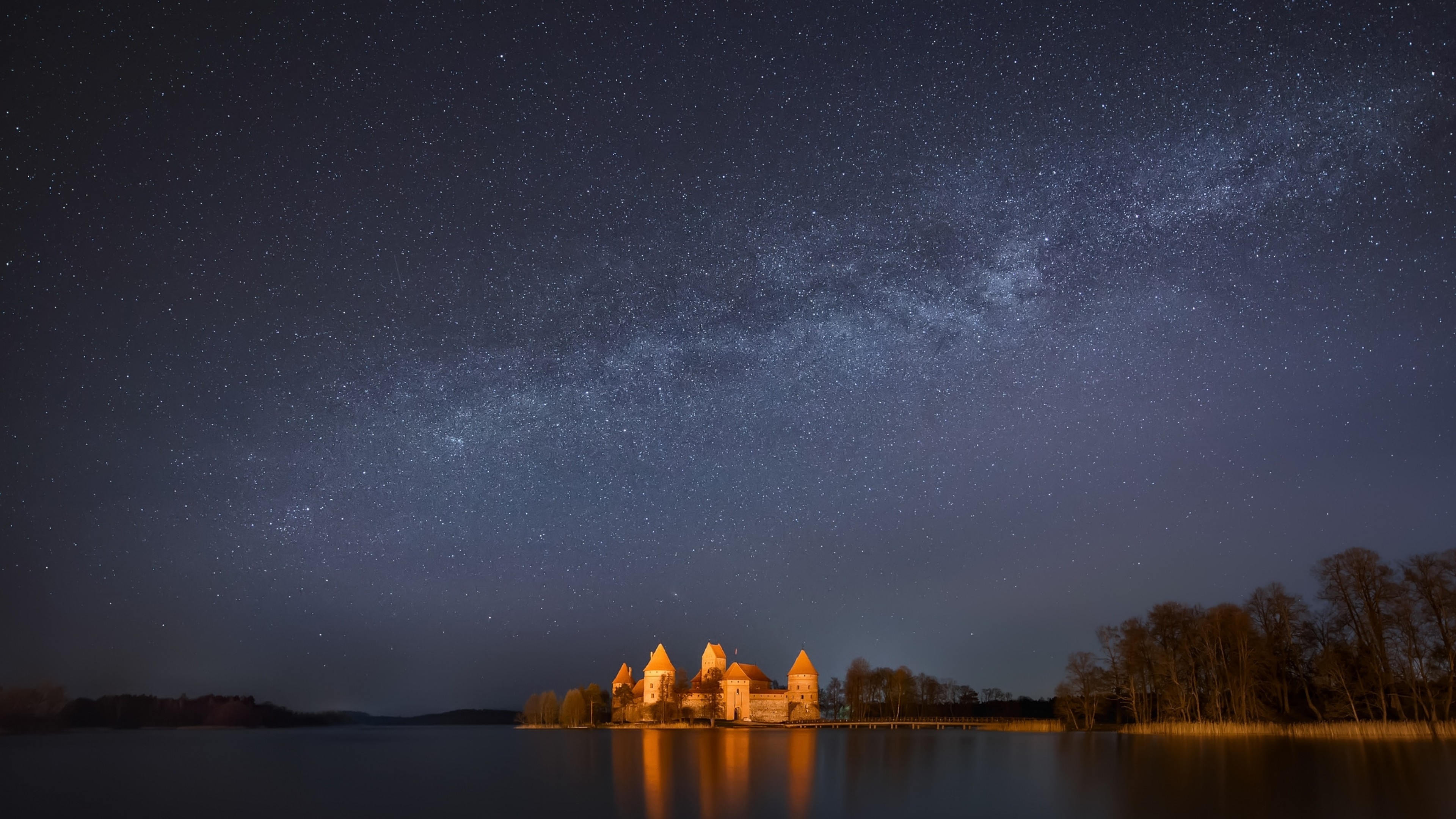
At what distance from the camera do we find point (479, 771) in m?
42.6

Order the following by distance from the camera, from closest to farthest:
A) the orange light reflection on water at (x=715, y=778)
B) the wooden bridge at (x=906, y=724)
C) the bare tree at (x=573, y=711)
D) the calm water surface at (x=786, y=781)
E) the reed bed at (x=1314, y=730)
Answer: the calm water surface at (x=786, y=781)
the orange light reflection on water at (x=715, y=778)
the reed bed at (x=1314, y=730)
the wooden bridge at (x=906, y=724)
the bare tree at (x=573, y=711)

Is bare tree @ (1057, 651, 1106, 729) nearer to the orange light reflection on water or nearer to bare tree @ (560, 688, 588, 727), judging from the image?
the orange light reflection on water

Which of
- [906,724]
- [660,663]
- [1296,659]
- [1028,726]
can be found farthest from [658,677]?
[1296,659]

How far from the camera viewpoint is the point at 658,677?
130m

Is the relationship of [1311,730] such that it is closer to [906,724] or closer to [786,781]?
[786,781]

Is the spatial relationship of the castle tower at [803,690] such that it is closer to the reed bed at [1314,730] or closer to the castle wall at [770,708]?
the castle wall at [770,708]

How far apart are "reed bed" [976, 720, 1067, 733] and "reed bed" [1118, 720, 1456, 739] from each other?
14.4 m

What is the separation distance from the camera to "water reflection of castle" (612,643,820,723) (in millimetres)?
124125

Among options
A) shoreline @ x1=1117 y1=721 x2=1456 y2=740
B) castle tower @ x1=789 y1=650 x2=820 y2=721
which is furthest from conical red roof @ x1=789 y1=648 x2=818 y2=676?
shoreline @ x1=1117 y1=721 x2=1456 y2=740

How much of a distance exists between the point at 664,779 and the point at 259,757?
148 feet

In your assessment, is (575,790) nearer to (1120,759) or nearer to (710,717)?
(1120,759)

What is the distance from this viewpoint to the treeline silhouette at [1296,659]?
48.8 m

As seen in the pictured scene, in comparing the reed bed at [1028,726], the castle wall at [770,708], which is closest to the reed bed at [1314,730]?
the reed bed at [1028,726]

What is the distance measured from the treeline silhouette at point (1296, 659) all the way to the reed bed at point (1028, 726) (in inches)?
263
